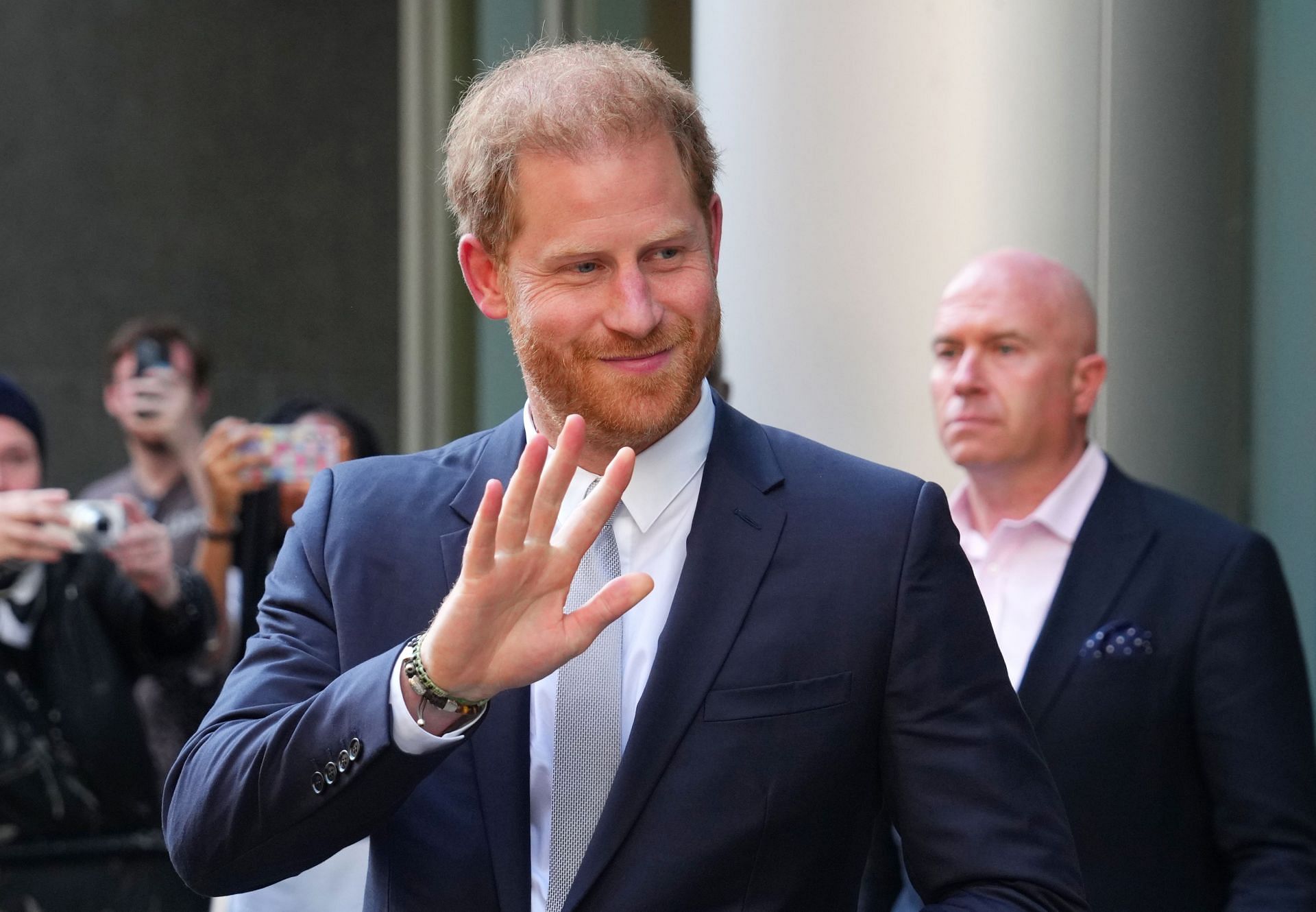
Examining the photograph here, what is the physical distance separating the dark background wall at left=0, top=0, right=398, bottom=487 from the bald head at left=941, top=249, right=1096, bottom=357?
235 inches

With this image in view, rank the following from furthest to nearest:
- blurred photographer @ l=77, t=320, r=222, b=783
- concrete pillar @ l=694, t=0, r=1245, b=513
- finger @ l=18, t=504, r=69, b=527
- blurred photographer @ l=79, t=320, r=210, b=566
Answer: blurred photographer @ l=79, t=320, r=210, b=566, blurred photographer @ l=77, t=320, r=222, b=783, finger @ l=18, t=504, r=69, b=527, concrete pillar @ l=694, t=0, r=1245, b=513

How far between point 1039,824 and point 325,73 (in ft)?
25.5

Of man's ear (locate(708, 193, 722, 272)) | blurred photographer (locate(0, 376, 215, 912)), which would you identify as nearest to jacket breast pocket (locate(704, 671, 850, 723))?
man's ear (locate(708, 193, 722, 272))

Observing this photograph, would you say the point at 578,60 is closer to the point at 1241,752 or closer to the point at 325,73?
the point at 1241,752

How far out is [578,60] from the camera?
83.1 inches

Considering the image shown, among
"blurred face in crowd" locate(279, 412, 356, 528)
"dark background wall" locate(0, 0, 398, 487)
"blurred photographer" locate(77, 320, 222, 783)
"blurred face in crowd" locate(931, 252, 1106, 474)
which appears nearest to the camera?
"blurred face in crowd" locate(931, 252, 1106, 474)

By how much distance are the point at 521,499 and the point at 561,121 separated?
553 millimetres

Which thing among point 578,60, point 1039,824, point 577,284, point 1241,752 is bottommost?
point 1241,752

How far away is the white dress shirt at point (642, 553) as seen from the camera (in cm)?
201

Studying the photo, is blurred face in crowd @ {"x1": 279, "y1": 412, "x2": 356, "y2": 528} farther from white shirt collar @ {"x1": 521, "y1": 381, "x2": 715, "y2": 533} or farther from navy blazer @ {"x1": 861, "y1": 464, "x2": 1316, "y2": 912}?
white shirt collar @ {"x1": 521, "y1": 381, "x2": 715, "y2": 533}

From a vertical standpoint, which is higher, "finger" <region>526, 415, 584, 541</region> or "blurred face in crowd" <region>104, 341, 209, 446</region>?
"finger" <region>526, 415, 584, 541</region>

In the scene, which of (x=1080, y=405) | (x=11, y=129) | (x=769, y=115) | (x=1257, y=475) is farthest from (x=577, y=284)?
(x=11, y=129)

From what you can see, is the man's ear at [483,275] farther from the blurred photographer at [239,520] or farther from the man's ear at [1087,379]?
the blurred photographer at [239,520]

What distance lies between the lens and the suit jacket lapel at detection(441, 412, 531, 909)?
75.9 inches
